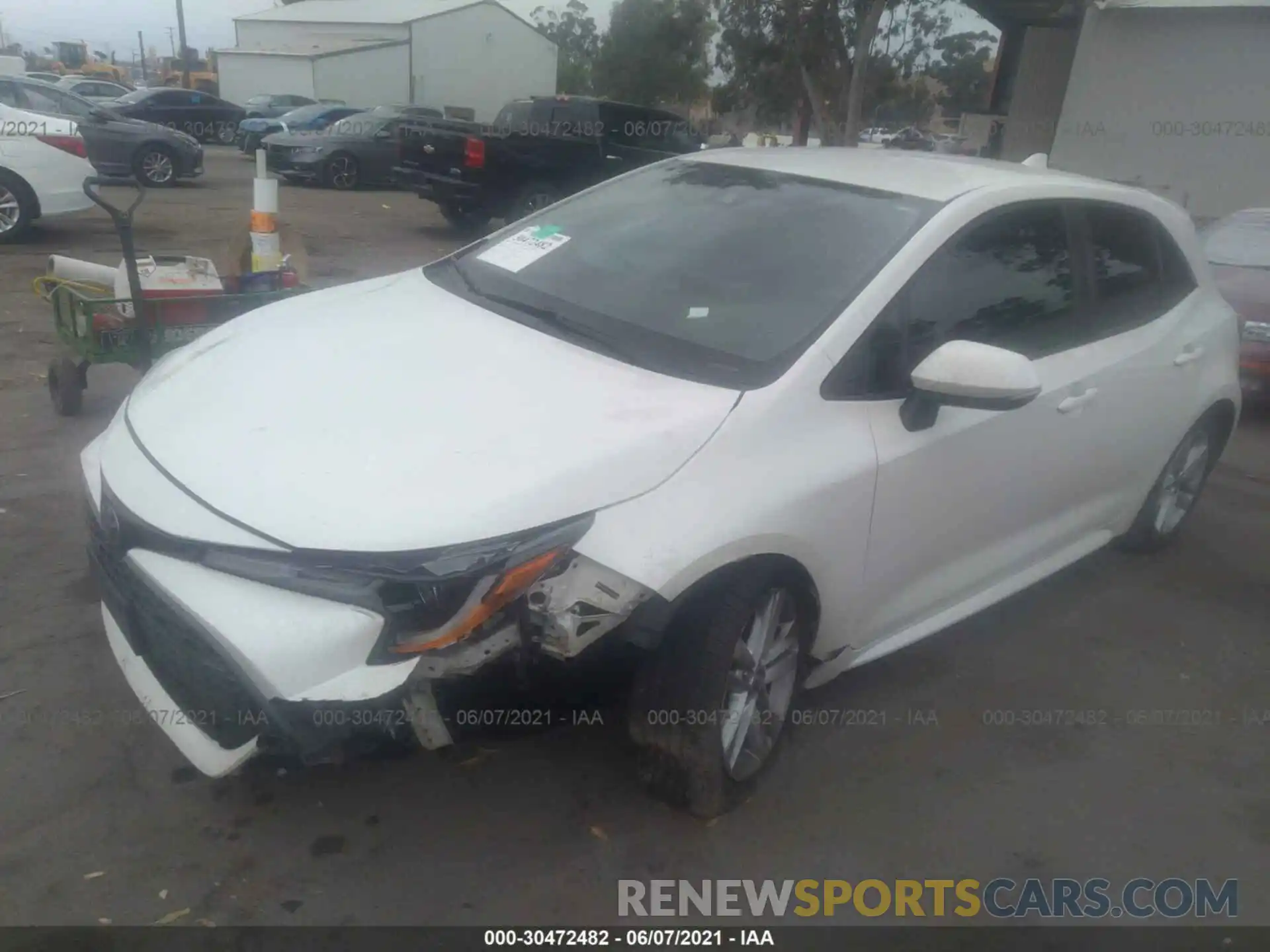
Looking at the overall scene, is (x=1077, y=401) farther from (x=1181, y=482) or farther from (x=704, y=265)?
(x=1181, y=482)

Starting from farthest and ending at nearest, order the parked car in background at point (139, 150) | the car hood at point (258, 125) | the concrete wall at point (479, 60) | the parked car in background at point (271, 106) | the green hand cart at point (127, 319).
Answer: the concrete wall at point (479, 60)
the parked car in background at point (271, 106)
the car hood at point (258, 125)
the parked car in background at point (139, 150)
the green hand cart at point (127, 319)

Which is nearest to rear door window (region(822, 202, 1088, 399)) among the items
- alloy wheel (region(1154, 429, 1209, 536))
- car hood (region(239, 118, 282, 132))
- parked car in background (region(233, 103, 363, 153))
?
alloy wheel (region(1154, 429, 1209, 536))

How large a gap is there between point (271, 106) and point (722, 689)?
2838cm

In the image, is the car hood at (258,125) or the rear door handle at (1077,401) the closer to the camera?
the rear door handle at (1077,401)

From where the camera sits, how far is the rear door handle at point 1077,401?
11.4 feet

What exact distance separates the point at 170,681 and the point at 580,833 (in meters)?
1.09

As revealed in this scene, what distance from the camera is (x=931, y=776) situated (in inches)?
124

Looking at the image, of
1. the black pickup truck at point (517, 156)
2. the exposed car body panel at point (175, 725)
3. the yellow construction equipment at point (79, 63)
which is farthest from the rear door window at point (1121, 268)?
the yellow construction equipment at point (79, 63)

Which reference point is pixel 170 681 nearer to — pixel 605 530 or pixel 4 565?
pixel 605 530

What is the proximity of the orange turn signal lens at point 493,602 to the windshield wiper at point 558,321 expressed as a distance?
797mm

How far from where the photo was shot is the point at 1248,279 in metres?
7.66

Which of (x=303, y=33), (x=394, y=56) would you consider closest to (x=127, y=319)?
(x=394, y=56)

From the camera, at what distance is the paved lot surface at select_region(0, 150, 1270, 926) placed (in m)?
2.52

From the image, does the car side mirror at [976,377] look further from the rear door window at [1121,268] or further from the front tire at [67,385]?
the front tire at [67,385]
